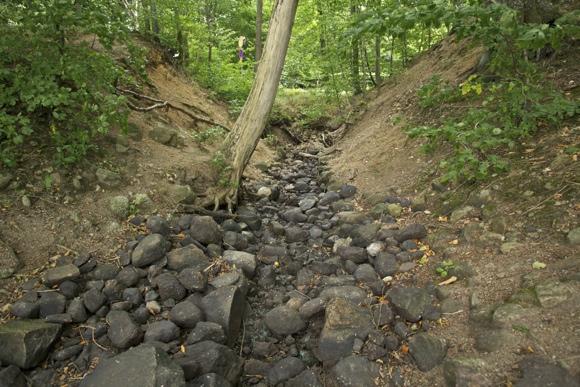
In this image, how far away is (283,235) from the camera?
17.5ft

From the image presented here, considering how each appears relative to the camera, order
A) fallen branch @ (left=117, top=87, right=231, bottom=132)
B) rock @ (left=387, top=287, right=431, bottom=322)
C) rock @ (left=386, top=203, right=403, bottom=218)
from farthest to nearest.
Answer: fallen branch @ (left=117, top=87, right=231, bottom=132), rock @ (left=386, top=203, right=403, bottom=218), rock @ (left=387, top=287, right=431, bottom=322)

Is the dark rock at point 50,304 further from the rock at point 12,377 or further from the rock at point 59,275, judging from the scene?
the rock at point 12,377

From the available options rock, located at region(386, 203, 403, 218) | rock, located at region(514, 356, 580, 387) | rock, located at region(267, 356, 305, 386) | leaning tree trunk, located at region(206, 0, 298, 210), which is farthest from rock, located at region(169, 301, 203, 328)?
rock, located at region(386, 203, 403, 218)

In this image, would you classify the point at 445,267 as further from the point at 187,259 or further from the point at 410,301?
the point at 187,259

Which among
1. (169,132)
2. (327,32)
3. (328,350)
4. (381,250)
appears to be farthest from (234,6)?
(328,350)

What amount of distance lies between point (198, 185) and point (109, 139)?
51.6 inches

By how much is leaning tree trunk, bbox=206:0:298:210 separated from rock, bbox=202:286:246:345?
78.1 inches

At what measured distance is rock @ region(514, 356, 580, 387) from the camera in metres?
2.21

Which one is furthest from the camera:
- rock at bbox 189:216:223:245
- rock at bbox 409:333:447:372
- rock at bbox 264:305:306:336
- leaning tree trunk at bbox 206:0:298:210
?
leaning tree trunk at bbox 206:0:298:210

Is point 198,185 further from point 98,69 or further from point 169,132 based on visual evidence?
point 98,69

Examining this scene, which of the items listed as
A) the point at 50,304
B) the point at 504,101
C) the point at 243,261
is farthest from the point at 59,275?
the point at 504,101

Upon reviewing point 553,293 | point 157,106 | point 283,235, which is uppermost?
point 157,106

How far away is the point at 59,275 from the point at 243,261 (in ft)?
5.74

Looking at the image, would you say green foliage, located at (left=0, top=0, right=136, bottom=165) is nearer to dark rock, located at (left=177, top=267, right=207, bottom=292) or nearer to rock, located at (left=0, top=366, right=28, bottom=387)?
dark rock, located at (left=177, top=267, right=207, bottom=292)
